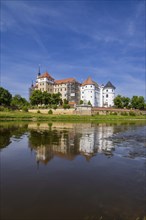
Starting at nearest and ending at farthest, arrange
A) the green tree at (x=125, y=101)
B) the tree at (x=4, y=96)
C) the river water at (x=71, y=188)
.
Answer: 1. the river water at (x=71, y=188)
2. the tree at (x=4, y=96)
3. the green tree at (x=125, y=101)

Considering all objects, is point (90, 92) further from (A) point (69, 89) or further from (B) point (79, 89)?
(A) point (69, 89)

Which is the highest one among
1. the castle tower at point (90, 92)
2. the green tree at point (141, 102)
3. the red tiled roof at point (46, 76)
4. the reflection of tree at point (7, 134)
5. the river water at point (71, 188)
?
the red tiled roof at point (46, 76)

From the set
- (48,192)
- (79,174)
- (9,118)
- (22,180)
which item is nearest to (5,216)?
(48,192)

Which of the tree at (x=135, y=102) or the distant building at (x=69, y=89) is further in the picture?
the tree at (x=135, y=102)

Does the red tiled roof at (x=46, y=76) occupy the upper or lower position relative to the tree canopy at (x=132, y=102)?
upper

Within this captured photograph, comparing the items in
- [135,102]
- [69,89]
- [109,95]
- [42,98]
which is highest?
[69,89]

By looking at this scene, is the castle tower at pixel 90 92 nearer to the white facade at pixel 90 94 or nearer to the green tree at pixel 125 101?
the white facade at pixel 90 94

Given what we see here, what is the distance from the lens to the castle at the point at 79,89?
3989 inches

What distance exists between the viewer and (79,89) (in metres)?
107

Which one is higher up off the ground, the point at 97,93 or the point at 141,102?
the point at 97,93

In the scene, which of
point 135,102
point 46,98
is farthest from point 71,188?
point 135,102

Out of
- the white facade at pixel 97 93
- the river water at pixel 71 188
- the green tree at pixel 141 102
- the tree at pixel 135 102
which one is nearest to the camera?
the river water at pixel 71 188

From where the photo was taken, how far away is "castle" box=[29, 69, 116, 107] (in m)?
101

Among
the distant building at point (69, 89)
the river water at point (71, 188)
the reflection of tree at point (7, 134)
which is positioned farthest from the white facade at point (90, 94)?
the river water at point (71, 188)
